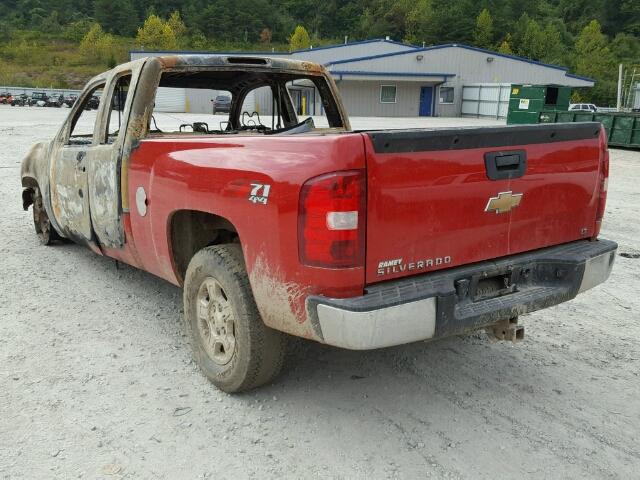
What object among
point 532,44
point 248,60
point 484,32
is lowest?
point 248,60

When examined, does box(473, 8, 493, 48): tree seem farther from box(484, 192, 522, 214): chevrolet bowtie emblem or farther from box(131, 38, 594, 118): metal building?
box(484, 192, 522, 214): chevrolet bowtie emblem

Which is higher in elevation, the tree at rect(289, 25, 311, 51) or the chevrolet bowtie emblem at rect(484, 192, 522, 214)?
the tree at rect(289, 25, 311, 51)

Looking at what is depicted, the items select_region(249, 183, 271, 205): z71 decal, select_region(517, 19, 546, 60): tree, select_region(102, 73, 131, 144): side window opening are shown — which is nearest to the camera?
select_region(249, 183, 271, 205): z71 decal

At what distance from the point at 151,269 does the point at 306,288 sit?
1809mm

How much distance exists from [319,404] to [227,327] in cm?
67

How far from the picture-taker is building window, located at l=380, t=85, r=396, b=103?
46438mm

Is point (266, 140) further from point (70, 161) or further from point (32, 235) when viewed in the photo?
point (32, 235)

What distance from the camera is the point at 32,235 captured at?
7.16 meters

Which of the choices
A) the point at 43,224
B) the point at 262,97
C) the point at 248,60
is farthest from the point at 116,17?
the point at 248,60

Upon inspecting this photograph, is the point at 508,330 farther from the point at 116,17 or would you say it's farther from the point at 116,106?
the point at 116,17

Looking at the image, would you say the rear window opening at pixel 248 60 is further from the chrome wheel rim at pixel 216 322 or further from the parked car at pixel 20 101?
the parked car at pixel 20 101

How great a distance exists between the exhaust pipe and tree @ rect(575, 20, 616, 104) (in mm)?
71830

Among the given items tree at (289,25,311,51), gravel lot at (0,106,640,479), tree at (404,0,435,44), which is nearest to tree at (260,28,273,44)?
tree at (289,25,311,51)

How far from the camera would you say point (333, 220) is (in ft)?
8.66
